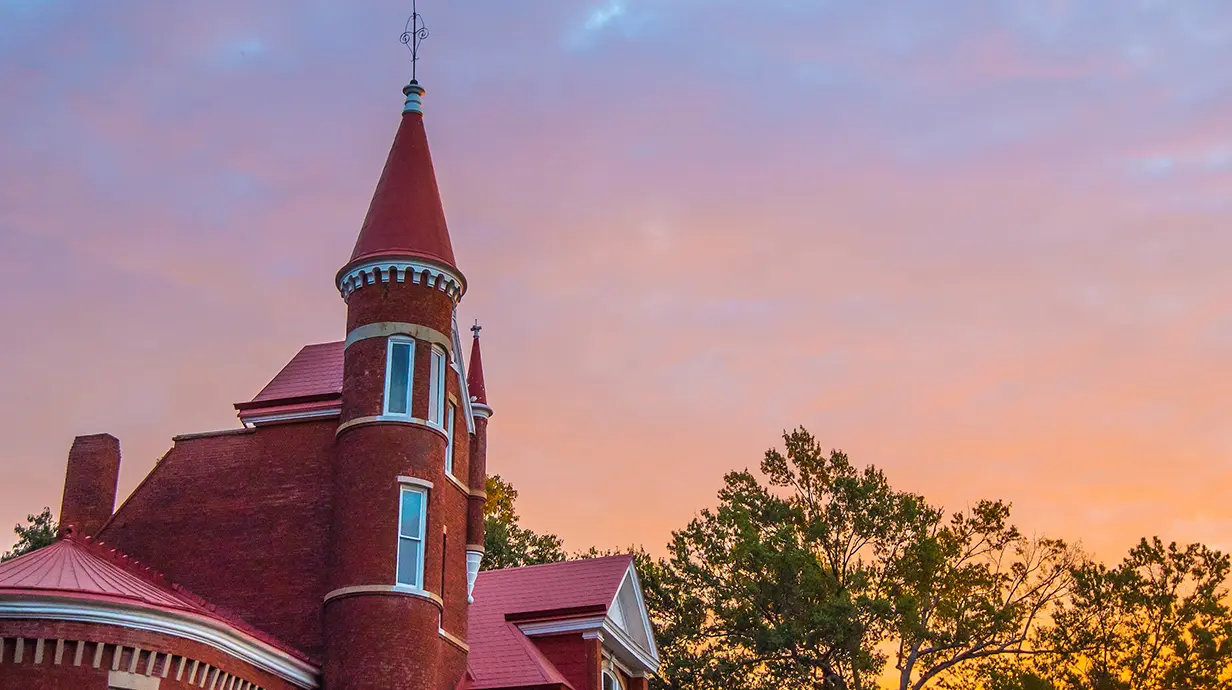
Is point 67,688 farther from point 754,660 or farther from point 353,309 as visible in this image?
point 754,660

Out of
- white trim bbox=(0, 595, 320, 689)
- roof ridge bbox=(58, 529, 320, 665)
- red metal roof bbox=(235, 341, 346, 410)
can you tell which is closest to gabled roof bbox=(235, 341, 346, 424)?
red metal roof bbox=(235, 341, 346, 410)

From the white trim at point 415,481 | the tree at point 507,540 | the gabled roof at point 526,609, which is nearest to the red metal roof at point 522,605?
the gabled roof at point 526,609

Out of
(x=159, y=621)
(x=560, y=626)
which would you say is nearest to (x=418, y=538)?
(x=159, y=621)

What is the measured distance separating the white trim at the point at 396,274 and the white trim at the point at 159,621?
337 inches

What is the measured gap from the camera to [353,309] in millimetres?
29328

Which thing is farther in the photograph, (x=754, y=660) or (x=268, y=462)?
(x=754, y=660)

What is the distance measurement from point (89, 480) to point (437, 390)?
816 centimetres

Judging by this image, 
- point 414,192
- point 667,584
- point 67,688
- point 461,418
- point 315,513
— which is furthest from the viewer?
point 667,584

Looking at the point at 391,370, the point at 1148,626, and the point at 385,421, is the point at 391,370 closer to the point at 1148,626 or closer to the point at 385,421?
the point at 385,421

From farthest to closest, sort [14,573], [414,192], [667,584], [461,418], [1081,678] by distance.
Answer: [667,584] < [1081,678] < [461,418] < [414,192] < [14,573]

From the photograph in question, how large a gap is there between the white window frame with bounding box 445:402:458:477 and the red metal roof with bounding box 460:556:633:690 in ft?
16.2

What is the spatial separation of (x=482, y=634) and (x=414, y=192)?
11.5 metres

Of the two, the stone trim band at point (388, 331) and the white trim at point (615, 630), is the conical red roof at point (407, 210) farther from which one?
the white trim at point (615, 630)

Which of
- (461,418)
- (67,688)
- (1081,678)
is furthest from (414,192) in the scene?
(1081,678)
